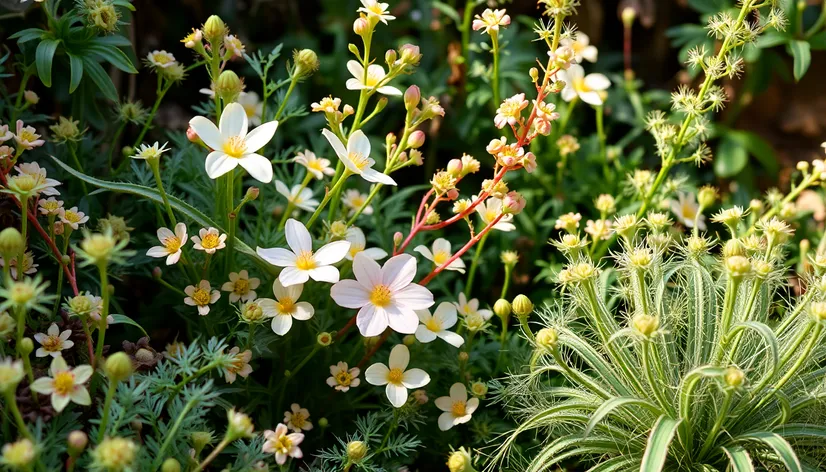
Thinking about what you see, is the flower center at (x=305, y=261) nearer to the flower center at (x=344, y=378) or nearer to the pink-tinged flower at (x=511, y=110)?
the flower center at (x=344, y=378)

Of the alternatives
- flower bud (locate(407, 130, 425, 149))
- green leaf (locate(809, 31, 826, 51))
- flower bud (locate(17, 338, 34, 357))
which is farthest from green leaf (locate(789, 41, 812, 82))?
flower bud (locate(17, 338, 34, 357))

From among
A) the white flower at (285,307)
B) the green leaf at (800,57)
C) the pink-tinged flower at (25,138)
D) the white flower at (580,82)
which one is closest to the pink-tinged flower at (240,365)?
the white flower at (285,307)

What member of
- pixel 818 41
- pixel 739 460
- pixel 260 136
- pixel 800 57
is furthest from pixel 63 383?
pixel 818 41

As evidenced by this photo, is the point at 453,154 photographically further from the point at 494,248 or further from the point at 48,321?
the point at 48,321

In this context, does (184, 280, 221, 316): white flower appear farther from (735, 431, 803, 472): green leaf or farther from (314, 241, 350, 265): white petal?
(735, 431, 803, 472): green leaf

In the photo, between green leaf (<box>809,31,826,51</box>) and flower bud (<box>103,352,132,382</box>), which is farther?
green leaf (<box>809,31,826,51</box>)

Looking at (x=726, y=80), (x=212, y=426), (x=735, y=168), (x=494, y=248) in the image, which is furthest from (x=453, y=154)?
(x=212, y=426)
